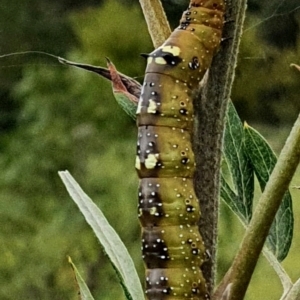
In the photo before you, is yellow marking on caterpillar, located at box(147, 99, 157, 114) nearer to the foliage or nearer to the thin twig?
the thin twig

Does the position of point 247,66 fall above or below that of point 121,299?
above

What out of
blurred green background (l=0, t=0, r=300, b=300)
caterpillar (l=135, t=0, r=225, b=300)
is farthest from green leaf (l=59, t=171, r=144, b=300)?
blurred green background (l=0, t=0, r=300, b=300)

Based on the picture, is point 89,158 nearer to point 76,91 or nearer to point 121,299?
point 76,91

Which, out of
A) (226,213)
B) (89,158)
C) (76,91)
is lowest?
(226,213)

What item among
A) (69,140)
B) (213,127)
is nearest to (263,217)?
(213,127)

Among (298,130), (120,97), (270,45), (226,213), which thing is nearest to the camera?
(298,130)

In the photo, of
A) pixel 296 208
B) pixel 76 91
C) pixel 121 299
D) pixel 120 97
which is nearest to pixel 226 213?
pixel 296 208

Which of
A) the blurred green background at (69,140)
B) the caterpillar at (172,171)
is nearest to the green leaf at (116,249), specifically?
the caterpillar at (172,171)

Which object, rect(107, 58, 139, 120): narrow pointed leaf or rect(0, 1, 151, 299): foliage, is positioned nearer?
rect(107, 58, 139, 120): narrow pointed leaf
